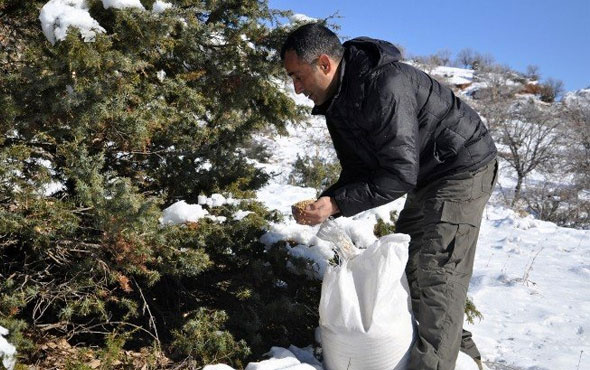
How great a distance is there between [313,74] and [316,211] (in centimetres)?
63


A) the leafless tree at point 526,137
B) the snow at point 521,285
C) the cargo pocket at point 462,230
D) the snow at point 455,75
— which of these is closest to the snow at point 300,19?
the snow at point 521,285

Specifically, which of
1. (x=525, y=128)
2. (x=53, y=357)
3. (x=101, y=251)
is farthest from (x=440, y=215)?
(x=525, y=128)

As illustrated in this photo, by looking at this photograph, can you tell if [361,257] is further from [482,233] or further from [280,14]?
[482,233]

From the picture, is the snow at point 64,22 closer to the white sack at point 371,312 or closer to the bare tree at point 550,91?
the white sack at point 371,312

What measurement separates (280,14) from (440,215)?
5.58ft

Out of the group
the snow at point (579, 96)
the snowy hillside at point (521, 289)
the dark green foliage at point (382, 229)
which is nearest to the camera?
the snowy hillside at point (521, 289)

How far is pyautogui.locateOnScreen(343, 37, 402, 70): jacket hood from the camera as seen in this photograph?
7.53ft

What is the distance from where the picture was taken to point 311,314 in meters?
3.03

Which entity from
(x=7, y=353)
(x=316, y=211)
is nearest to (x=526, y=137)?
(x=316, y=211)

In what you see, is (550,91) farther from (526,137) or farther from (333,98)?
(333,98)

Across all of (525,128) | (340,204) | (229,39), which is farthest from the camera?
(525,128)

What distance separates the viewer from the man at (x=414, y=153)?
222 cm

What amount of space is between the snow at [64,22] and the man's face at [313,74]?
839 millimetres

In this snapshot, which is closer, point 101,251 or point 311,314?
point 101,251
